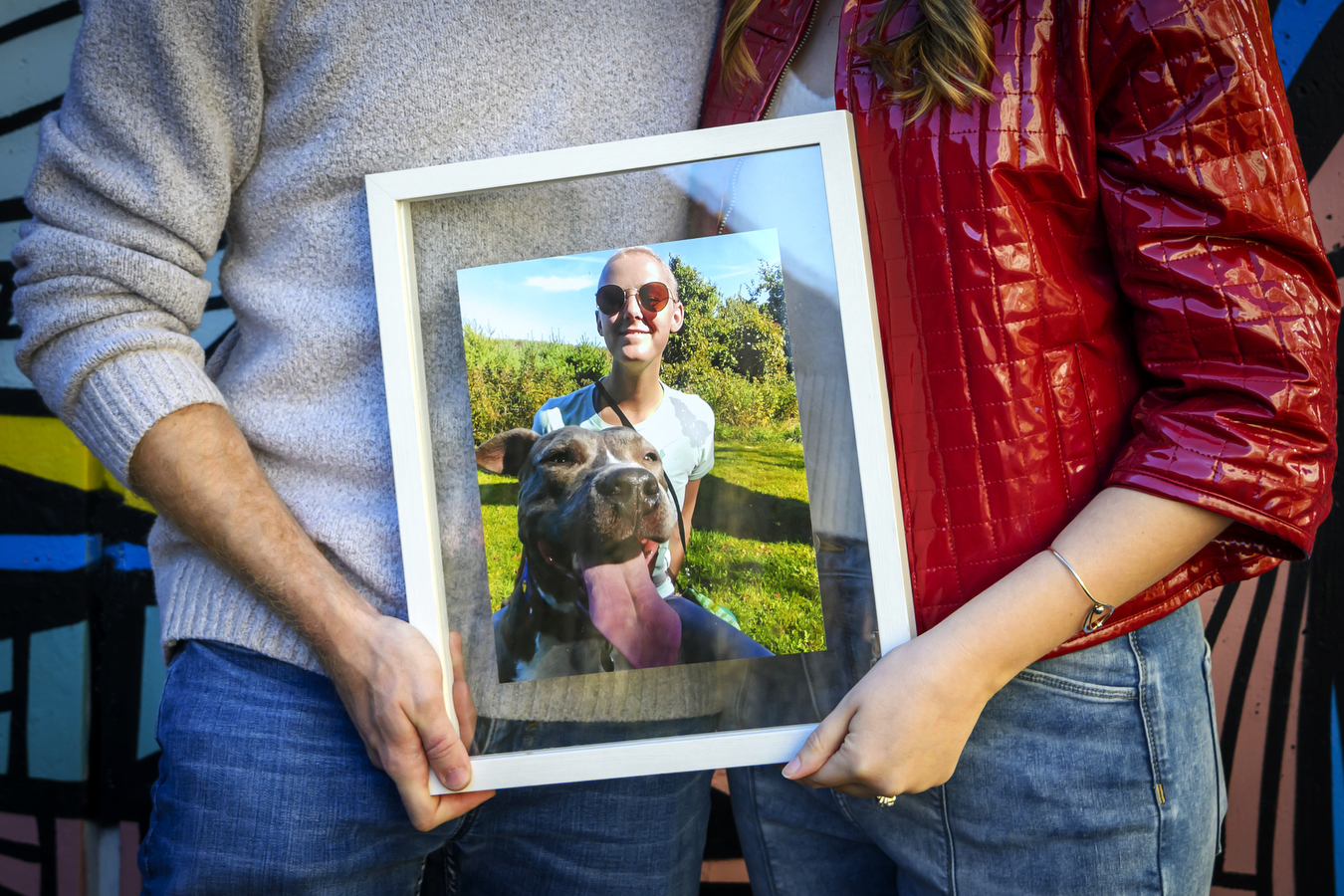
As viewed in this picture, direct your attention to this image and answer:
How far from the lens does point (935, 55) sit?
2.72 feet

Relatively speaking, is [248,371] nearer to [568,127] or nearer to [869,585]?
[568,127]

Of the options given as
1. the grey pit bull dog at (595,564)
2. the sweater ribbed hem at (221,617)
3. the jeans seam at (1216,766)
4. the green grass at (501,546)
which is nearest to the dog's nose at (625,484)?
the grey pit bull dog at (595,564)

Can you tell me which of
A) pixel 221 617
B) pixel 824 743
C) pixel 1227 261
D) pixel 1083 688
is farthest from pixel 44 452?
pixel 1227 261

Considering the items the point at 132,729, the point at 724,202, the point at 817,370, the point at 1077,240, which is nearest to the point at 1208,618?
the point at 1077,240

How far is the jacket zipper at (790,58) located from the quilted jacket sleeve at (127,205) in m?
0.63

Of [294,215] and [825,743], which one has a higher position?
[294,215]

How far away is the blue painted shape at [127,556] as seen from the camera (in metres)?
2.12

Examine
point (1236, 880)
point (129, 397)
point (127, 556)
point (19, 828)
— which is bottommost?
point (1236, 880)

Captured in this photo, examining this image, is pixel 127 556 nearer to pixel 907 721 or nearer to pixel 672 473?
pixel 672 473

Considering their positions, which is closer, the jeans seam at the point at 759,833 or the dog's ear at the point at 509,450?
the dog's ear at the point at 509,450

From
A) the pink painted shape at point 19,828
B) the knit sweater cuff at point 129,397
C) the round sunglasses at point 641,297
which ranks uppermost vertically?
the round sunglasses at point 641,297

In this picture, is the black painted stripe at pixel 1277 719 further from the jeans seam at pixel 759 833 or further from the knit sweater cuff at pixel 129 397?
the knit sweater cuff at pixel 129 397

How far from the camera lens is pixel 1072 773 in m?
0.88

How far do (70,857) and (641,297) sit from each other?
2405mm
